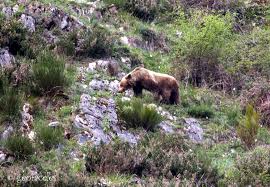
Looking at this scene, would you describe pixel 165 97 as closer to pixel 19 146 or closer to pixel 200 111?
pixel 200 111

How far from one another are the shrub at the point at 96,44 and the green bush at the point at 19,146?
16.7 feet

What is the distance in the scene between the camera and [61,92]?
964 centimetres

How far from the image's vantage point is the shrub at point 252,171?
Result: 703cm

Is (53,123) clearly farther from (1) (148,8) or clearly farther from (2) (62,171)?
(1) (148,8)

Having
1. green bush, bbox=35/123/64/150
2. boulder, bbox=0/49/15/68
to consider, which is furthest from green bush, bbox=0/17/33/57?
green bush, bbox=35/123/64/150

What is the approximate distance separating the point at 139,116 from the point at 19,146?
2496 mm

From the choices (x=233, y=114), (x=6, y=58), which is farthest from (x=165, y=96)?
(x=6, y=58)

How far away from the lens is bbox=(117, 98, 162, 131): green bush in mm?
9203

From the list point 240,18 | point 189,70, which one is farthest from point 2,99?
→ point 240,18

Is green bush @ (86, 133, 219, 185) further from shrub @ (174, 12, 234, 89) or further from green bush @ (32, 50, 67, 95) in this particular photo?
shrub @ (174, 12, 234, 89)

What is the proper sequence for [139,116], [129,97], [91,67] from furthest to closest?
[91,67]
[129,97]
[139,116]

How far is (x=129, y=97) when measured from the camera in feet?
34.9

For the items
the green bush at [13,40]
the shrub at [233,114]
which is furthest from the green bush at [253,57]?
the green bush at [13,40]

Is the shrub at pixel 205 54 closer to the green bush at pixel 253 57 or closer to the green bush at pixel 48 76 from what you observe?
the green bush at pixel 253 57
